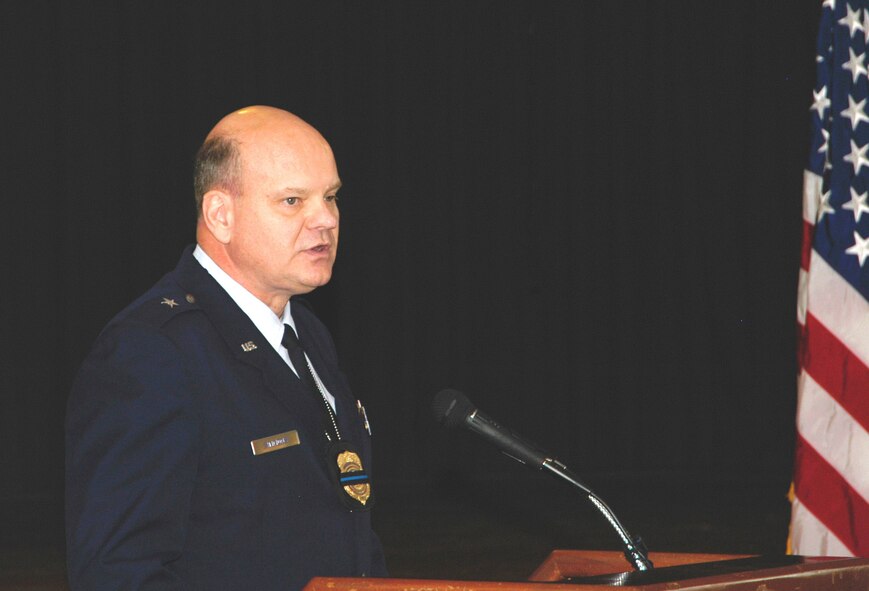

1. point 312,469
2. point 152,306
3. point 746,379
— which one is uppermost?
point 152,306

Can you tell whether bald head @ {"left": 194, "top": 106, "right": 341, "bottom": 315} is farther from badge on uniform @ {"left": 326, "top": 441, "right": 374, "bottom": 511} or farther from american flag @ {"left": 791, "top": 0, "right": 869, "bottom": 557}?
american flag @ {"left": 791, "top": 0, "right": 869, "bottom": 557}

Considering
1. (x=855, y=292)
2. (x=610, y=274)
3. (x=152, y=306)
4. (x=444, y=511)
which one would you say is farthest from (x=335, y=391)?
(x=610, y=274)

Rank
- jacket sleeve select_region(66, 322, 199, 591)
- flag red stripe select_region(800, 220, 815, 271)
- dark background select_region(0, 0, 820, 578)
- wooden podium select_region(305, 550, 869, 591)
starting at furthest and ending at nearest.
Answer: dark background select_region(0, 0, 820, 578)
flag red stripe select_region(800, 220, 815, 271)
jacket sleeve select_region(66, 322, 199, 591)
wooden podium select_region(305, 550, 869, 591)

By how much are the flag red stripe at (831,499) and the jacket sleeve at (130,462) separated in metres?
2.07

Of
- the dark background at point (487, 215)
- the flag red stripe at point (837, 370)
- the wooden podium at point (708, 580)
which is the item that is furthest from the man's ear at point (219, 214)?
the dark background at point (487, 215)

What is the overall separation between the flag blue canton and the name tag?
1953mm

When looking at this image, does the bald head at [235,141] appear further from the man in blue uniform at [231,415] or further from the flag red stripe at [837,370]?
the flag red stripe at [837,370]

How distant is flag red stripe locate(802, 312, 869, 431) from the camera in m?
3.05

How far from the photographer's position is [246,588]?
1501 millimetres

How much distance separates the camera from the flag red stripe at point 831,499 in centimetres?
302

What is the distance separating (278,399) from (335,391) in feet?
0.70

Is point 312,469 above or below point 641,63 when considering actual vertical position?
below

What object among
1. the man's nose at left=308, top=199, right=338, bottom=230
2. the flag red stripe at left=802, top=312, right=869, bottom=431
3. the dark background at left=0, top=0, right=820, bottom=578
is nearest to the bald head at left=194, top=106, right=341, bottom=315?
the man's nose at left=308, top=199, right=338, bottom=230

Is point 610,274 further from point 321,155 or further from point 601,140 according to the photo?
point 321,155
